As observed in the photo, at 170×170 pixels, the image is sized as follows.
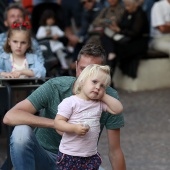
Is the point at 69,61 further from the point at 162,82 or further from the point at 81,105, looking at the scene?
the point at 81,105

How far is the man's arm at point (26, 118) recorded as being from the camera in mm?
4945

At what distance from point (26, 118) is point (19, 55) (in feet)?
6.76

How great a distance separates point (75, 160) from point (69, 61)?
7.56 metres

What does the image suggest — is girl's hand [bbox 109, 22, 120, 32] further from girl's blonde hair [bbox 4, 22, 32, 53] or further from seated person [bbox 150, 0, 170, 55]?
girl's blonde hair [bbox 4, 22, 32, 53]

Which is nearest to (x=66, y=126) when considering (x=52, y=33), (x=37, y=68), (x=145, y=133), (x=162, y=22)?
(x=37, y=68)

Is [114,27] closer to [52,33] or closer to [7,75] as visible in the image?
[52,33]

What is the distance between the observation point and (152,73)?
422 inches

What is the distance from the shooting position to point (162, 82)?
35.3 ft

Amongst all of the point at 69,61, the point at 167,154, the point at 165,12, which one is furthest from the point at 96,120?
the point at 69,61

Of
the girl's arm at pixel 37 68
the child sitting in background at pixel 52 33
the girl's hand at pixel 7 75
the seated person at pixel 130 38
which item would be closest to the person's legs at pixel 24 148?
the girl's hand at pixel 7 75

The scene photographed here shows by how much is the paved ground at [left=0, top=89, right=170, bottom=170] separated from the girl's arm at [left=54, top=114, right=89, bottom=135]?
210 centimetres

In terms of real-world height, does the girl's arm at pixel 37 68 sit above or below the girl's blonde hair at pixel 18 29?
below

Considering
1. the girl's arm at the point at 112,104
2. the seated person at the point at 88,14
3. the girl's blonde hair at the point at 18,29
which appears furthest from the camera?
the seated person at the point at 88,14

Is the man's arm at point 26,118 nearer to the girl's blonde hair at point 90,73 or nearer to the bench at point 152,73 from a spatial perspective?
the girl's blonde hair at point 90,73
